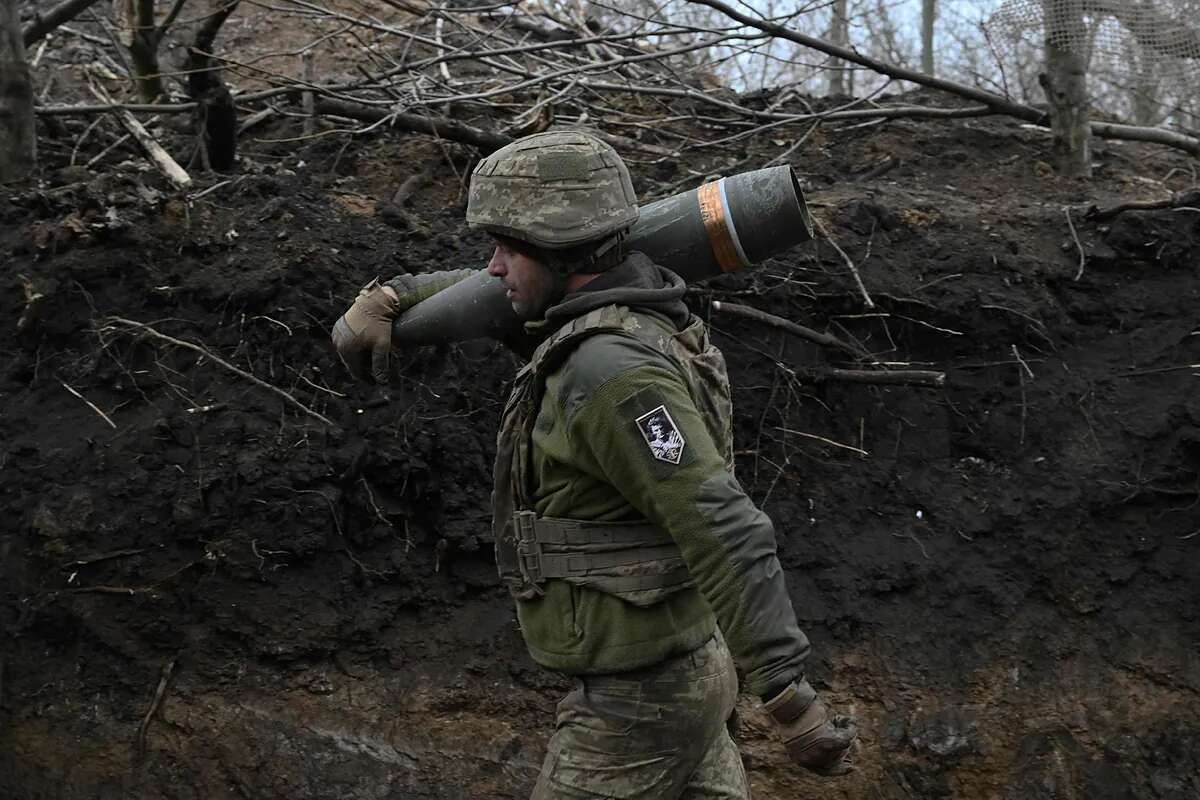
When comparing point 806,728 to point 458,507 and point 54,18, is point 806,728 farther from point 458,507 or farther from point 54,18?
point 54,18

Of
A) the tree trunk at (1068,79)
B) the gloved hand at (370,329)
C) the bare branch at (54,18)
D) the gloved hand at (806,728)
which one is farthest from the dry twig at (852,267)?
the bare branch at (54,18)

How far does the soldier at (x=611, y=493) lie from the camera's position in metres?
2.30

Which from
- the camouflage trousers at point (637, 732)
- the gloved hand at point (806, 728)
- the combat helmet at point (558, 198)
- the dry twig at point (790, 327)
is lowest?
the dry twig at point (790, 327)

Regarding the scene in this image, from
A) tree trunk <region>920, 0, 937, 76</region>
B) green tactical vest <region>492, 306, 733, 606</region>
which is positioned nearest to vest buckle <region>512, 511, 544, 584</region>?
green tactical vest <region>492, 306, 733, 606</region>

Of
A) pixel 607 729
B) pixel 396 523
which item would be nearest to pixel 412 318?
pixel 607 729

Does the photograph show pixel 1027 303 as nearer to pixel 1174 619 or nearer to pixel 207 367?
pixel 1174 619

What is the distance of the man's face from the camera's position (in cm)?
258

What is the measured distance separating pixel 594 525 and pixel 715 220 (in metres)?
0.82

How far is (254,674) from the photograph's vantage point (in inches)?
163

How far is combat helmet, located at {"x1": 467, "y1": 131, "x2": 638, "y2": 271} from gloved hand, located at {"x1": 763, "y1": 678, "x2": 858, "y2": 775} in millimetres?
1040

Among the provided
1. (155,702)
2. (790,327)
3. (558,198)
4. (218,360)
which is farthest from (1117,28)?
(155,702)

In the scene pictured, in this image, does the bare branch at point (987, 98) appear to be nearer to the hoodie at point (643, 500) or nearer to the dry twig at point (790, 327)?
the dry twig at point (790, 327)

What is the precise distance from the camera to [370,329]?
301 cm

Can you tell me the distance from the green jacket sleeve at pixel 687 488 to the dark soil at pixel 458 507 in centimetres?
211
